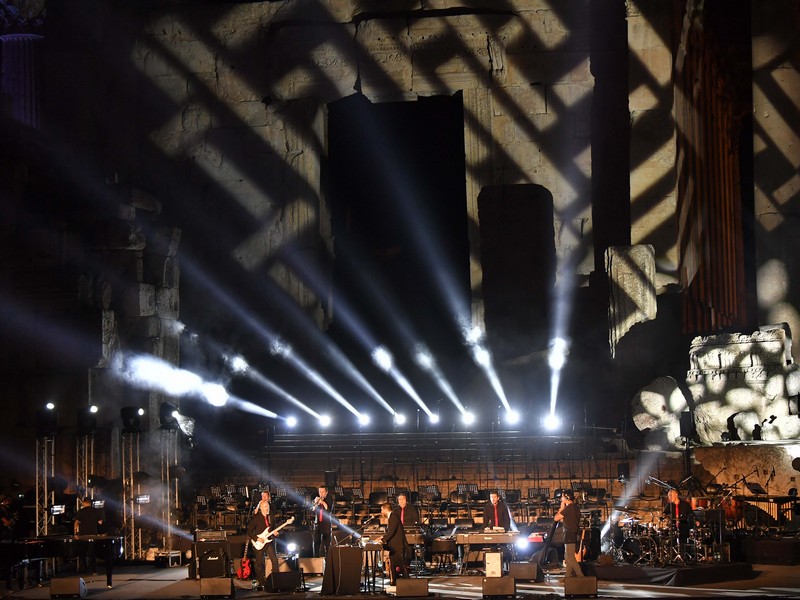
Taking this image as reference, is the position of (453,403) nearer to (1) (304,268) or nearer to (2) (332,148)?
(1) (304,268)

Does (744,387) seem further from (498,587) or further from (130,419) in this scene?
(130,419)

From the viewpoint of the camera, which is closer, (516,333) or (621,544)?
(621,544)

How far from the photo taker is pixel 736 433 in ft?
75.2

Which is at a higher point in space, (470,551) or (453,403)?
(453,403)

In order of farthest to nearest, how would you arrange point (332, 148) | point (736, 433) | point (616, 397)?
1. point (332, 148)
2. point (616, 397)
3. point (736, 433)

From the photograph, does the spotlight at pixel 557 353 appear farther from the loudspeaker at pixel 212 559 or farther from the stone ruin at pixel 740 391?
the loudspeaker at pixel 212 559

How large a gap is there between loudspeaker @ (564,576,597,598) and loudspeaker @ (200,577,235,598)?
4.17 meters

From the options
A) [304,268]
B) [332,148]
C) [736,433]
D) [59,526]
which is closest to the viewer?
[59,526]

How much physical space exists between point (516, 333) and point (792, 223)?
277 inches

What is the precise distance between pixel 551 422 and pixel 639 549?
8.56 metres

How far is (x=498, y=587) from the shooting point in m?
15.7

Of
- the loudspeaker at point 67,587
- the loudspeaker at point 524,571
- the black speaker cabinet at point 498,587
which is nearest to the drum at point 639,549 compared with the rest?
the loudspeaker at point 524,571

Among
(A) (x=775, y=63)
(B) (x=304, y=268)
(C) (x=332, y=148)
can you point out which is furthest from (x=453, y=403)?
(A) (x=775, y=63)

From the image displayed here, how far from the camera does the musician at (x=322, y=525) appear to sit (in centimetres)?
1855
